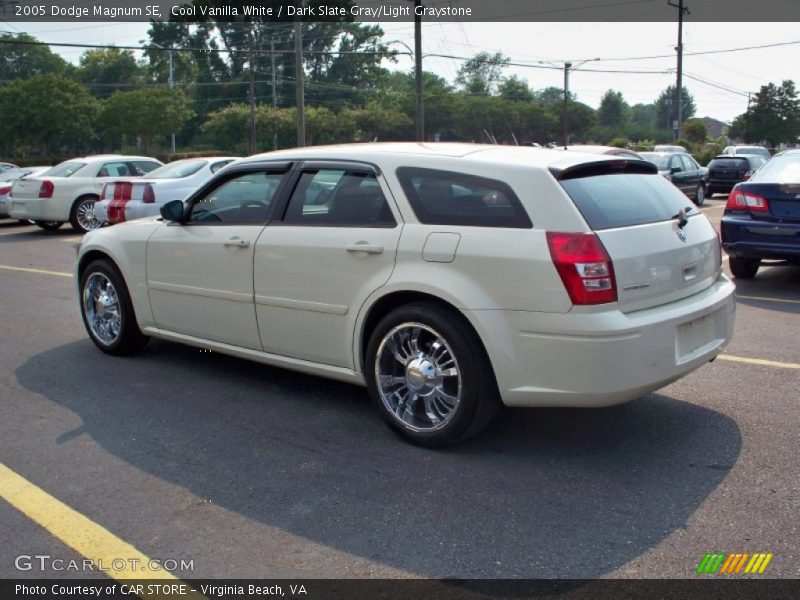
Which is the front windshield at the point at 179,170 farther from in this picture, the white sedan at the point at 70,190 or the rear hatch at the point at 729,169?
the rear hatch at the point at 729,169

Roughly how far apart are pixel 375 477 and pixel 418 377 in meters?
0.63

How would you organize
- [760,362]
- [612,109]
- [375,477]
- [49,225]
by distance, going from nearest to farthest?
[375,477] < [760,362] < [49,225] < [612,109]

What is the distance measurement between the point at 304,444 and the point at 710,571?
89.8 inches

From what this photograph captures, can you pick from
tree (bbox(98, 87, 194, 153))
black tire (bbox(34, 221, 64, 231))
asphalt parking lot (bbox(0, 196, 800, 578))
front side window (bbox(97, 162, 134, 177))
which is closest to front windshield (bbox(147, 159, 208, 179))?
front side window (bbox(97, 162, 134, 177))

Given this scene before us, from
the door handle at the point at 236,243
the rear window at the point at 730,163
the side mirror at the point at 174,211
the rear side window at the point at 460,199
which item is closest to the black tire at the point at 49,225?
the side mirror at the point at 174,211

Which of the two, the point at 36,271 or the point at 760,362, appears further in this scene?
the point at 36,271

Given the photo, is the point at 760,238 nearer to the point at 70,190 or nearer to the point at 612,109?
the point at 70,190

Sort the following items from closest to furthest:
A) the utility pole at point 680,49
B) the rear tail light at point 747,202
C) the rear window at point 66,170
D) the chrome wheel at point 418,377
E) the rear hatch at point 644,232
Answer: the rear hatch at point 644,232, the chrome wheel at point 418,377, the rear tail light at point 747,202, the rear window at point 66,170, the utility pole at point 680,49

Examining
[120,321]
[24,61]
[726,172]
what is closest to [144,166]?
[120,321]

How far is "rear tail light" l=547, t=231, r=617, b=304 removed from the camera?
4.15 metres

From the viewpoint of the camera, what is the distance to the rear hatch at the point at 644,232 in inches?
170

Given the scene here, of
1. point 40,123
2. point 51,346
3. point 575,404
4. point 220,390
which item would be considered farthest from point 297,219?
point 40,123

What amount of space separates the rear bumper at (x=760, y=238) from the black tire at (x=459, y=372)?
613 cm

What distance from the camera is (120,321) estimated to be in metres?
6.61
